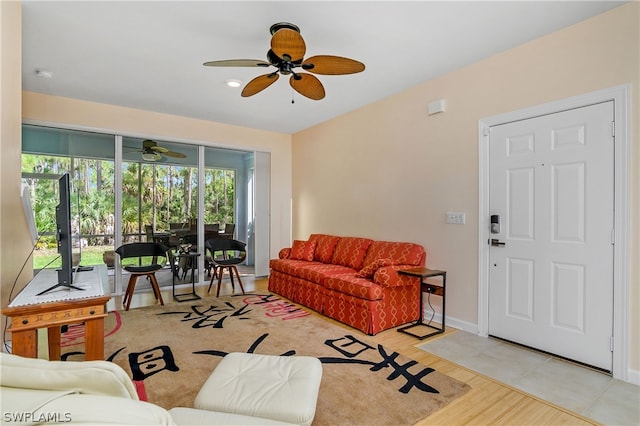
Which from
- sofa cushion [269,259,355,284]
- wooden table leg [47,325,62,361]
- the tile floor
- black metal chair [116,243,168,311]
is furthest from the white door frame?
black metal chair [116,243,168,311]

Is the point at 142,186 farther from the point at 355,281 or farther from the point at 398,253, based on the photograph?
the point at 398,253

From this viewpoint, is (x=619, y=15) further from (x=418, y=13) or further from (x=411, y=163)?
(x=411, y=163)

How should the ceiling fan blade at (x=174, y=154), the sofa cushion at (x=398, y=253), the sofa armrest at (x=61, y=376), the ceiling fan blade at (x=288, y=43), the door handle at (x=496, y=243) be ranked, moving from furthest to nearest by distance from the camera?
the ceiling fan blade at (x=174, y=154), the sofa cushion at (x=398, y=253), the door handle at (x=496, y=243), the ceiling fan blade at (x=288, y=43), the sofa armrest at (x=61, y=376)

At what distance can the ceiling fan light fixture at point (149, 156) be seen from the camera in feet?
16.7

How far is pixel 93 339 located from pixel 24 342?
0.98 ft

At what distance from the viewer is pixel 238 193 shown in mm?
6047

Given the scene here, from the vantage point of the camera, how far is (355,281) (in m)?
3.56

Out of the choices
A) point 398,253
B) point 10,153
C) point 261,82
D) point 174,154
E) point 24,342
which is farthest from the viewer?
point 174,154

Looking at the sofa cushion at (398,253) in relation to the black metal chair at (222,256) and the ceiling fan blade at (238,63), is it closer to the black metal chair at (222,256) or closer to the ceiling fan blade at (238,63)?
the black metal chair at (222,256)

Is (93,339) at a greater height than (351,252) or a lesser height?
lesser

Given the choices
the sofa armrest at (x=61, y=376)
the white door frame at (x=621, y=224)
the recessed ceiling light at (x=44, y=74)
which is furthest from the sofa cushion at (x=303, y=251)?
the sofa armrest at (x=61, y=376)

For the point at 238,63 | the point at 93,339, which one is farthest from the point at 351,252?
the point at 93,339

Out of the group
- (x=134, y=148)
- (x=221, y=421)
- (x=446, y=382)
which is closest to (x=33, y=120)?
(x=134, y=148)

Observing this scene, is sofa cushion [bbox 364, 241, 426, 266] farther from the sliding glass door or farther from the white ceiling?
the sliding glass door
